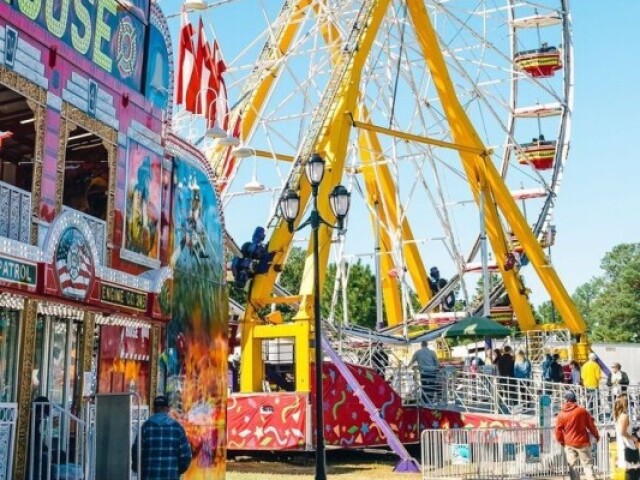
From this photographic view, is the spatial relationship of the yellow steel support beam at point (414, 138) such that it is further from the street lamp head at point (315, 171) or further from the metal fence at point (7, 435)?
the metal fence at point (7, 435)

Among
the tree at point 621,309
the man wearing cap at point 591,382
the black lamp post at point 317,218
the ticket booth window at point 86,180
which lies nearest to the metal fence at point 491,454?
the black lamp post at point 317,218

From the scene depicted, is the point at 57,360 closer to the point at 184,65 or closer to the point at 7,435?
the point at 7,435

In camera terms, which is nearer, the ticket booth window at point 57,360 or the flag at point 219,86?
the ticket booth window at point 57,360

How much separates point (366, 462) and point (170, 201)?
29.1ft

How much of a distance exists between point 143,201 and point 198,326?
225cm

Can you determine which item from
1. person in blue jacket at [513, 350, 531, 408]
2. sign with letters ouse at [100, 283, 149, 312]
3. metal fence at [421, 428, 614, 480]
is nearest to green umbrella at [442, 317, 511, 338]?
person in blue jacket at [513, 350, 531, 408]

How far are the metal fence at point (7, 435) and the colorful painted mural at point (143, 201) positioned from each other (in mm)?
2954

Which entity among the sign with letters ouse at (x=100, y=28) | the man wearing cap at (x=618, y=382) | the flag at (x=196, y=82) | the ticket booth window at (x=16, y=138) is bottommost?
the man wearing cap at (x=618, y=382)

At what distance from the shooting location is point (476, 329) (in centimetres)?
2262

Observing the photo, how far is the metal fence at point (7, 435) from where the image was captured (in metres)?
9.58

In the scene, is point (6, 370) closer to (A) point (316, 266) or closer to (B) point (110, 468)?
(B) point (110, 468)

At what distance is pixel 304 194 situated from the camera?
70.1 ft

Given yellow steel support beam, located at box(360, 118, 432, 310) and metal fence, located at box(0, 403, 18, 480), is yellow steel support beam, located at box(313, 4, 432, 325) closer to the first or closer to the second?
yellow steel support beam, located at box(360, 118, 432, 310)

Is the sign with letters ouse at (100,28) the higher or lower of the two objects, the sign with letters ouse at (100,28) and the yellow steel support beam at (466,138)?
the lower
